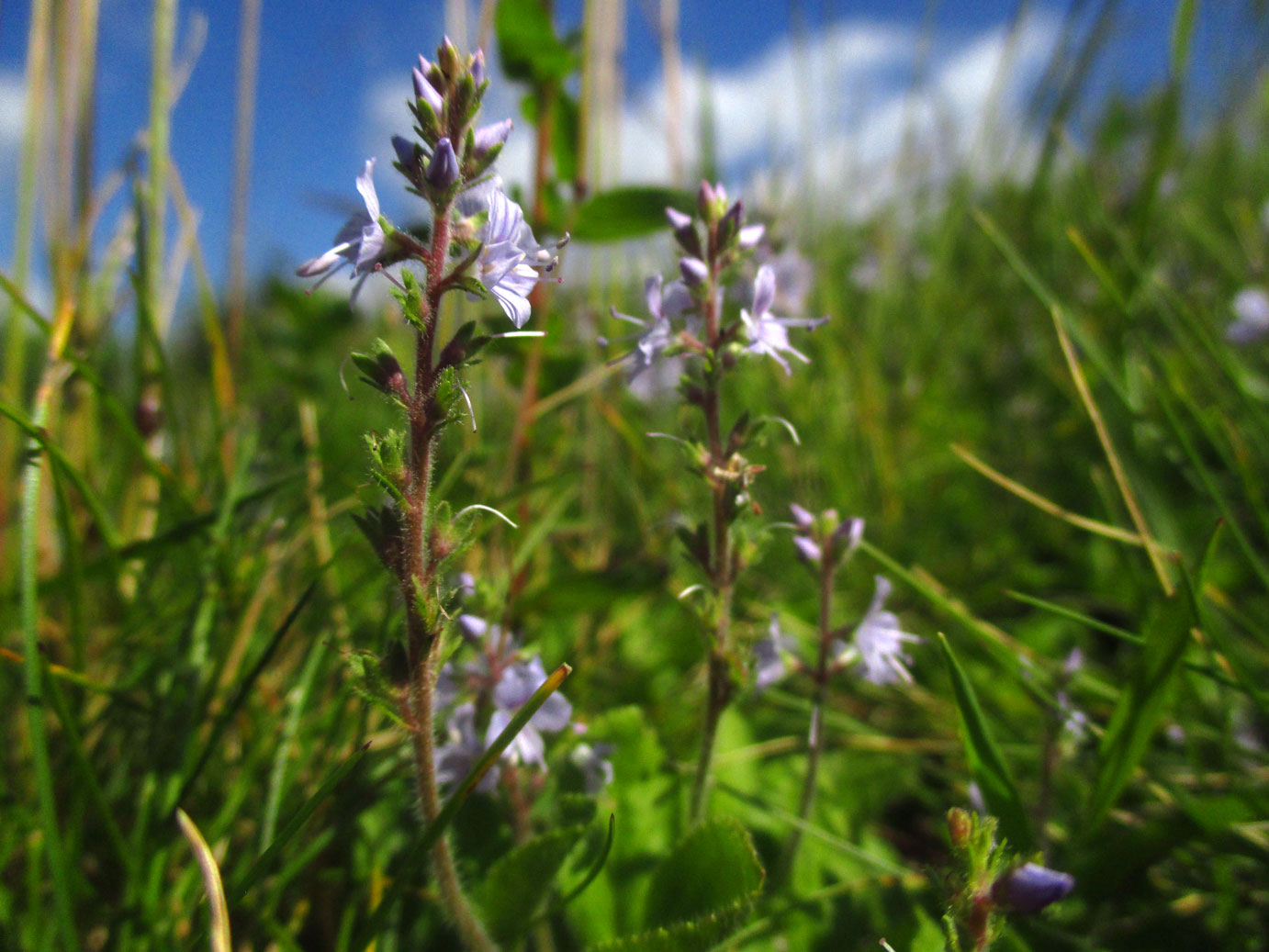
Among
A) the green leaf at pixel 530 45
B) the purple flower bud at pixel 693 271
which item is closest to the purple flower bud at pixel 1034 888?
the purple flower bud at pixel 693 271

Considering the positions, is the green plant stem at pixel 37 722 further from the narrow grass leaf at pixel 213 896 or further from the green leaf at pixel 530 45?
the green leaf at pixel 530 45

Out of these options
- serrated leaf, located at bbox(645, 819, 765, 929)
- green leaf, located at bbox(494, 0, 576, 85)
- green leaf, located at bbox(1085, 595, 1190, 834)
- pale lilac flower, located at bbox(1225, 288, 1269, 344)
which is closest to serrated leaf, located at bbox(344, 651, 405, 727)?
serrated leaf, located at bbox(645, 819, 765, 929)

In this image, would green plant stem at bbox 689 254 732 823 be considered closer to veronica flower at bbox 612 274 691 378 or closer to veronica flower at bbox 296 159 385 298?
veronica flower at bbox 612 274 691 378

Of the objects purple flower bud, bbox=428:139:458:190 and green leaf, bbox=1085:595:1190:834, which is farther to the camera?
green leaf, bbox=1085:595:1190:834

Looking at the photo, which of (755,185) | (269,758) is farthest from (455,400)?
(755,185)

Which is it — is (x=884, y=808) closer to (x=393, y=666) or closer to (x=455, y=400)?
(x=393, y=666)

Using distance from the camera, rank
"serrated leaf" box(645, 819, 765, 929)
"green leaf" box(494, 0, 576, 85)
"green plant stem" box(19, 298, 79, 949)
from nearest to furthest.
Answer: "green plant stem" box(19, 298, 79, 949) → "serrated leaf" box(645, 819, 765, 929) → "green leaf" box(494, 0, 576, 85)
